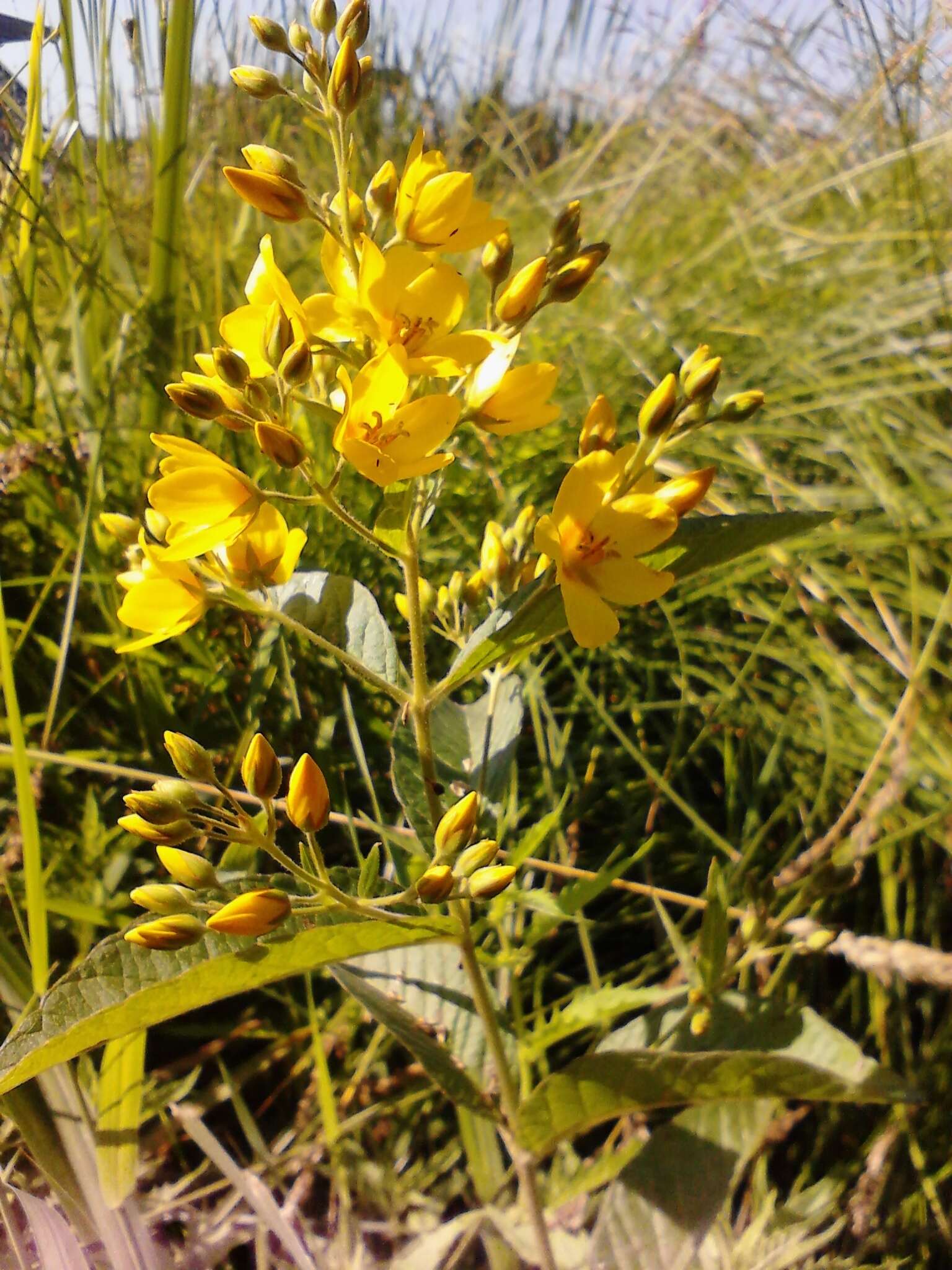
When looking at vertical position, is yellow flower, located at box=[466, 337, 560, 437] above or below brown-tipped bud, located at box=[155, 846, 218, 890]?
above

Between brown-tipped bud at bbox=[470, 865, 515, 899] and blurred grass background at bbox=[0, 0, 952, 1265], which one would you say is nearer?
brown-tipped bud at bbox=[470, 865, 515, 899]

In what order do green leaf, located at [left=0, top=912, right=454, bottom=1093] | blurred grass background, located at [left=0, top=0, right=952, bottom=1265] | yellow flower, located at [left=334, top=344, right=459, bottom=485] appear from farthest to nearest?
blurred grass background, located at [left=0, top=0, right=952, bottom=1265]
yellow flower, located at [left=334, top=344, right=459, bottom=485]
green leaf, located at [left=0, top=912, right=454, bottom=1093]

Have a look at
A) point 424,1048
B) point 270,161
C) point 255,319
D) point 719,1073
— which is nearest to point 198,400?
point 255,319

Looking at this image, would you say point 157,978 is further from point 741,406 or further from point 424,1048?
point 741,406

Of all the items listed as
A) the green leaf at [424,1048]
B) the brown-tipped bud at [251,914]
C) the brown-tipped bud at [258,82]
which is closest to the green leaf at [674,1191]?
the green leaf at [424,1048]

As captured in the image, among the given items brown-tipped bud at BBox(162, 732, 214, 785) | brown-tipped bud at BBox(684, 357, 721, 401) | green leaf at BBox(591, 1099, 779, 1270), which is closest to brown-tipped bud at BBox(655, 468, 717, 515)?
brown-tipped bud at BBox(684, 357, 721, 401)

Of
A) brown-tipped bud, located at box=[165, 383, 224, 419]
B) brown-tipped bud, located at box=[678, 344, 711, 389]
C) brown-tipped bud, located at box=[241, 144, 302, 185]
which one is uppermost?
brown-tipped bud, located at box=[241, 144, 302, 185]

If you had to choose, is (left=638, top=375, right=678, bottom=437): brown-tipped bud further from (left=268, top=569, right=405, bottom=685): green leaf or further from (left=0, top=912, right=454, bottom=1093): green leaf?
(left=0, top=912, right=454, bottom=1093): green leaf
